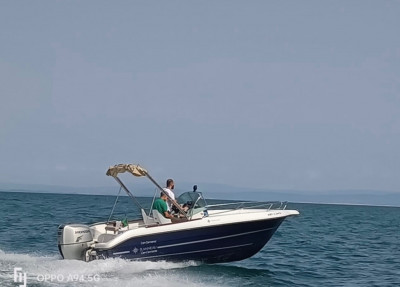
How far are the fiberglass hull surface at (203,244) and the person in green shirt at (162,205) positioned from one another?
0.72 meters

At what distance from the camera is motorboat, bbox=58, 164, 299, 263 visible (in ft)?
50.8

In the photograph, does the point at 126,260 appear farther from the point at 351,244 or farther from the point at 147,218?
the point at 351,244

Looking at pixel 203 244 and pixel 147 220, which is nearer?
pixel 203 244

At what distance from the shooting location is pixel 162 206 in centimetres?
1631

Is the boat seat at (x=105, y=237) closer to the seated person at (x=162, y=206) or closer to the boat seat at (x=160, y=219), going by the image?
the boat seat at (x=160, y=219)

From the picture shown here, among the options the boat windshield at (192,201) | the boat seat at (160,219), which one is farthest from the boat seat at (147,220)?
the boat windshield at (192,201)

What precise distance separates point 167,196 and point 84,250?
8.12 ft

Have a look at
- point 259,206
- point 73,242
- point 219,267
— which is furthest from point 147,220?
point 259,206

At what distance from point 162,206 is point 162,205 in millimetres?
29

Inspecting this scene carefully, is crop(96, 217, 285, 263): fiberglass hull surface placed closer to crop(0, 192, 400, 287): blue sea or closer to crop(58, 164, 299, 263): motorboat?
crop(58, 164, 299, 263): motorboat

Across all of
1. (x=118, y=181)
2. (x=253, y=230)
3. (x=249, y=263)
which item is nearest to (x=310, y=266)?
(x=249, y=263)

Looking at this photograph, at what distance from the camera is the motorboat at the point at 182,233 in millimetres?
15492

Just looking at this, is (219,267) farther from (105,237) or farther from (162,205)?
(105,237)

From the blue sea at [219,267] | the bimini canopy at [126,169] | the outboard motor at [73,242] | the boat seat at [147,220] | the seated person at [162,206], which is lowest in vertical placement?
the blue sea at [219,267]
